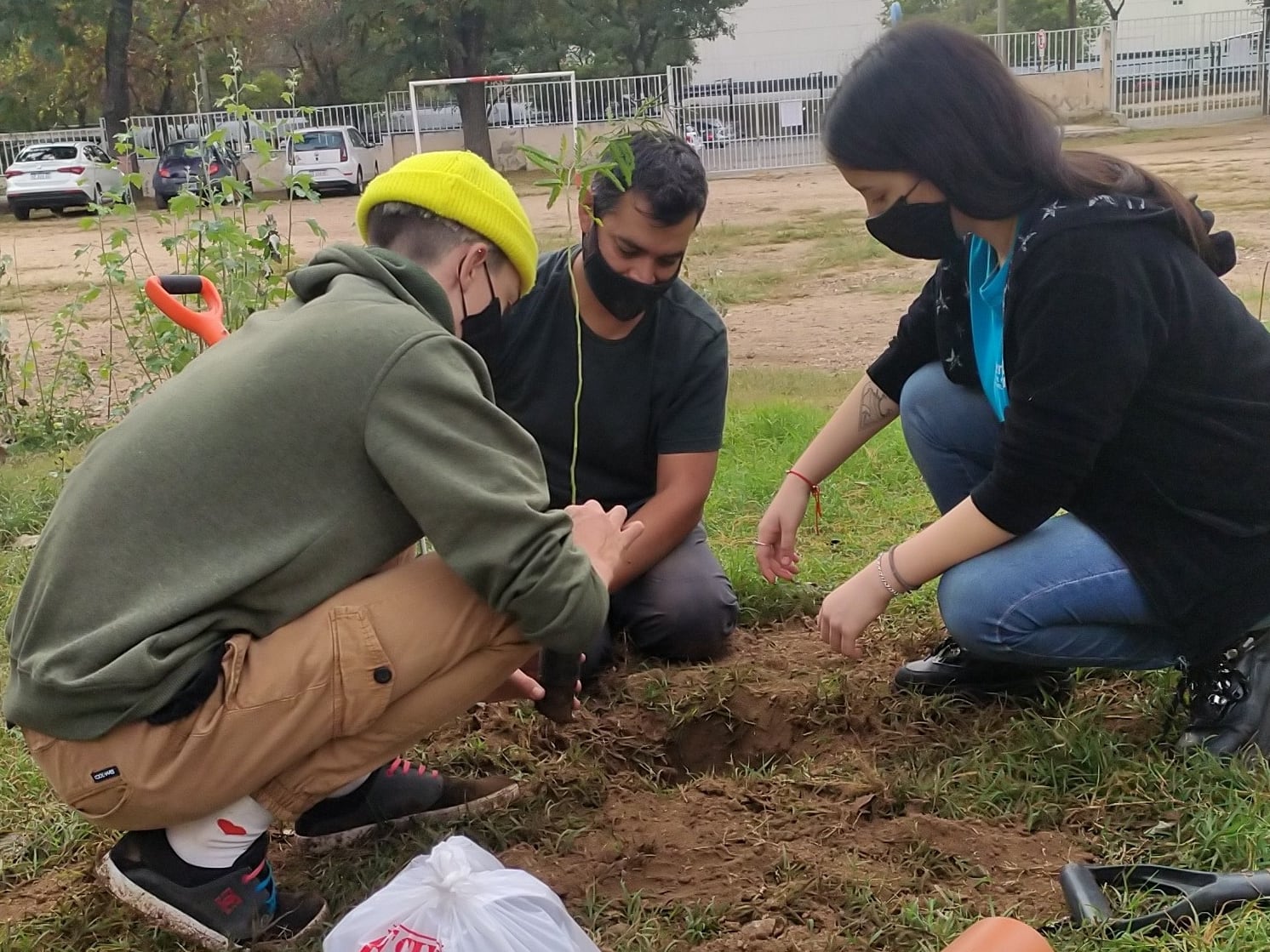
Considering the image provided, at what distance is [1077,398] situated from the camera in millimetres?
2080

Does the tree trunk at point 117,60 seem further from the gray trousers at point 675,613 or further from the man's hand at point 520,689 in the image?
the man's hand at point 520,689

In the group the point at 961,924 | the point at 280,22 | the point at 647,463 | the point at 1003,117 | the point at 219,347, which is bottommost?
the point at 961,924

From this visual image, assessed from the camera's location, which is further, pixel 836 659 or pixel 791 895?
pixel 836 659

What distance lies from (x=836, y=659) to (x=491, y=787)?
0.97m

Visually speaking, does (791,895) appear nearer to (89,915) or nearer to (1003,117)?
(89,915)

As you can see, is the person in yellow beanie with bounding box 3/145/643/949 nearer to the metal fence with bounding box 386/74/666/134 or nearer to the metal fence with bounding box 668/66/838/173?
the metal fence with bounding box 668/66/838/173

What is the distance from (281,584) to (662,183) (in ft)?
4.04

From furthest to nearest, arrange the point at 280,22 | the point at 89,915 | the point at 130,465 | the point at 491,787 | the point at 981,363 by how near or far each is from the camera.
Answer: the point at 280,22 → the point at 981,363 → the point at 491,787 → the point at 89,915 → the point at 130,465

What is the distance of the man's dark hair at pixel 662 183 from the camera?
2.63 m

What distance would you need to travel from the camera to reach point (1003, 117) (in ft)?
6.81

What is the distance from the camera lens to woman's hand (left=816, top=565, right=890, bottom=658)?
226 centimetres

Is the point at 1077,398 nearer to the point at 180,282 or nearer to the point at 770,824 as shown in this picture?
the point at 770,824

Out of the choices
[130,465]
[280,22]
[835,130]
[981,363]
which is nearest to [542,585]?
[130,465]

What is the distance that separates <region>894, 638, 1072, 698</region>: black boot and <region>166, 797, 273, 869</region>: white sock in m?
1.41
